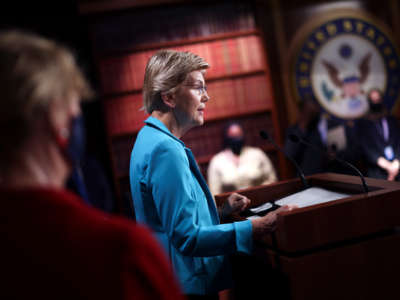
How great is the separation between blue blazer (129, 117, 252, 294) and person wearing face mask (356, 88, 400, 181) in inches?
78.6

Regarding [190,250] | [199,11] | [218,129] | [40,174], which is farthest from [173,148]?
[199,11]

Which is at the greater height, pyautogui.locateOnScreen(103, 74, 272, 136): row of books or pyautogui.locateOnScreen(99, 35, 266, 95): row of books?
pyautogui.locateOnScreen(99, 35, 266, 95): row of books

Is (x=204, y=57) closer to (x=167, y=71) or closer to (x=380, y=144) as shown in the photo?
(x=380, y=144)

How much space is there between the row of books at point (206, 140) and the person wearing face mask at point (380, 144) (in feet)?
3.33

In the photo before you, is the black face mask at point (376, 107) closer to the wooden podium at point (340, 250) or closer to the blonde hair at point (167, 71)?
the wooden podium at point (340, 250)

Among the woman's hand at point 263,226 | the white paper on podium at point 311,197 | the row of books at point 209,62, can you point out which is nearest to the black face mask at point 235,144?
the row of books at point 209,62

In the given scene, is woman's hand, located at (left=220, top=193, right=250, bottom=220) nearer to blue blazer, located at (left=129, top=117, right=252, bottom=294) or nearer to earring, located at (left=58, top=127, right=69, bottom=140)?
blue blazer, located at (left=129, top=117, right=252, bottom=294)

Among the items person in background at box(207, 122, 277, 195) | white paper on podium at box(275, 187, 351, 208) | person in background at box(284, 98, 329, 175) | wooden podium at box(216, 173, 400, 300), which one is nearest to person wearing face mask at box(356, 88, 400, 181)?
person in background at box(284, 98, 329, 175)

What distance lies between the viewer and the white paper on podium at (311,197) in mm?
1440

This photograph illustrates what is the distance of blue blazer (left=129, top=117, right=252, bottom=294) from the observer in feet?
3.73

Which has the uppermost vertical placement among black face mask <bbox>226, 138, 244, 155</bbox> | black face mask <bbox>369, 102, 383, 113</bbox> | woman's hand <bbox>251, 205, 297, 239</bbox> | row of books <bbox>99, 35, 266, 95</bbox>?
row of books <bbox>99, 35, 266, 95</bbox>

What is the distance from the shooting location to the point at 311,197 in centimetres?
149

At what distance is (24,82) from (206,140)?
11.1 feet

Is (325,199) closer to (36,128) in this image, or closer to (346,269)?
(346,269)
